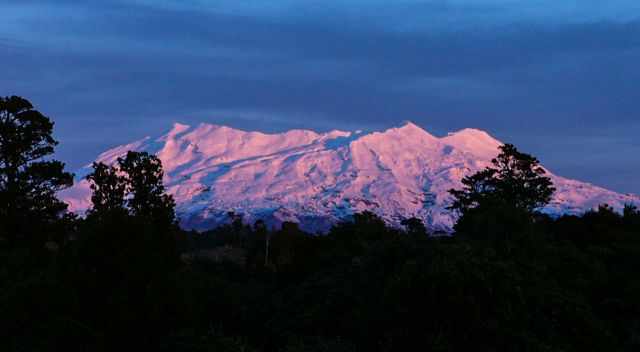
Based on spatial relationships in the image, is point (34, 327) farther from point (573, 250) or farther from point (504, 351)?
point (573, 250)

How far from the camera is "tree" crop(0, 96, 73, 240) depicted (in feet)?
165

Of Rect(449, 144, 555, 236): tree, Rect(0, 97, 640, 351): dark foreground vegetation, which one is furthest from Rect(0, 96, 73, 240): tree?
Rect(449, 144, 555, 236): tree

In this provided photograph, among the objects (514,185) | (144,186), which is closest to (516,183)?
(514,185)

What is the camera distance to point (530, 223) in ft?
173

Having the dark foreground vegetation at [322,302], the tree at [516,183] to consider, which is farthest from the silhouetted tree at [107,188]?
the tree at [516,183]

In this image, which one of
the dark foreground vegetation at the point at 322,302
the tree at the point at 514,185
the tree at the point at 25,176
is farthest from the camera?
the tree at the point at 514,185

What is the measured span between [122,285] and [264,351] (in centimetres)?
521

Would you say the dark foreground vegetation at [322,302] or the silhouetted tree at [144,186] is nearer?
the dark foreground vegetation at [322,302]

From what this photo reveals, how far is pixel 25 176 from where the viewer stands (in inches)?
2000

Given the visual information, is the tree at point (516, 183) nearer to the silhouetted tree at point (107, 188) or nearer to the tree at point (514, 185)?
the tree at point (514, 185)

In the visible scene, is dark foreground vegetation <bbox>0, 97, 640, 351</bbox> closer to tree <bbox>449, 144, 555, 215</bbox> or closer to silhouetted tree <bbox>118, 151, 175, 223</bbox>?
silhouetted tree <bbox>118, 151, 175, 223</bbox>

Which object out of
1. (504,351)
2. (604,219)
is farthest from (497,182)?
(504,351)

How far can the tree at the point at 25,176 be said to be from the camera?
5019 cm

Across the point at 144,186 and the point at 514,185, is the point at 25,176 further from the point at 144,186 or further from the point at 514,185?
the point at 514,185
